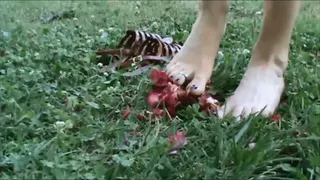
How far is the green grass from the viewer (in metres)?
1.33

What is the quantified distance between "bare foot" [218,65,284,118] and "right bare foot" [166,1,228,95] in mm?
124

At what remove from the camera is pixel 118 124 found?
1.58 metres

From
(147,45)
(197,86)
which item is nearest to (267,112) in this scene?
(197,86)

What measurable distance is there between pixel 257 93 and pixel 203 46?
0.80 feet

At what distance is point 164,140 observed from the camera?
1.47 m

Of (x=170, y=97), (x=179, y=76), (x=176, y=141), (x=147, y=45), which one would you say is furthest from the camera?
(x=147, y=45)

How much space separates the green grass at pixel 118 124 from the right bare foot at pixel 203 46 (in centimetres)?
7

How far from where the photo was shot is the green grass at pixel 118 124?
4.38 ft

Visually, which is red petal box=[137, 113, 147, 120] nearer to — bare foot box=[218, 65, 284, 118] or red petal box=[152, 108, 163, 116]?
red petal box=[152, 108, 163, 116]

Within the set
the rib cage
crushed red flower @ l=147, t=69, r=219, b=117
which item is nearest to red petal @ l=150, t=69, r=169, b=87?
crushed red flower @ l=147, t=69, r=219, b=117

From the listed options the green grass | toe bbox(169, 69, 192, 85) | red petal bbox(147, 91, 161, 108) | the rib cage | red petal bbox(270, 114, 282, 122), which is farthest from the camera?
the rib cage

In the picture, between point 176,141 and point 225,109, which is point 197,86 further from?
point 176,141

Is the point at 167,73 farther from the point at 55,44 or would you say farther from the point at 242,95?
the point at 55,44

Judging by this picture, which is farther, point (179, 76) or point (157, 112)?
point (179, 76)
